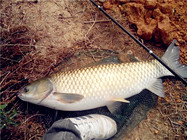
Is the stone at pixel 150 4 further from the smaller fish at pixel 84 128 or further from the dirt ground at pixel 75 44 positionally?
the smaller fish at pixel 84 128

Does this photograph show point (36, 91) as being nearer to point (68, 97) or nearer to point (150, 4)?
point (68, 97)

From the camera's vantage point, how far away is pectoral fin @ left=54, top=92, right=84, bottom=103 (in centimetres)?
201

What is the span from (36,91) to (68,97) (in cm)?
40

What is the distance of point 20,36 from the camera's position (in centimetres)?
244

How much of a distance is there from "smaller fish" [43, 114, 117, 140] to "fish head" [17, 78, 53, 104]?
1.36 feet

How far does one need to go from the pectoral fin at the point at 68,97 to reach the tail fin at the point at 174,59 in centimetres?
119

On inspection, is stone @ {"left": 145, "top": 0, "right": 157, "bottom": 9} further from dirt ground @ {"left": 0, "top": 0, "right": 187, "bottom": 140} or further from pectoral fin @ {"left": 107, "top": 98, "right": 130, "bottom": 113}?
pectoral fin @ {"left": 107, "top": 98, "right": 130, "bottom": 113}

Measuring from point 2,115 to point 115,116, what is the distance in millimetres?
1364

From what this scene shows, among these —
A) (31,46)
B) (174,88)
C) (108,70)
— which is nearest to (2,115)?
(31,46)

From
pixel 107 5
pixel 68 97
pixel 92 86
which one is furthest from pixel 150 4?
pixel 68 97

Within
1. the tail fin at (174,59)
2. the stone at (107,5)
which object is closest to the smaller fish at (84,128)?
the tail fin at (174,59)

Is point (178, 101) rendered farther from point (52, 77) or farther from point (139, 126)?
point (52, 77)

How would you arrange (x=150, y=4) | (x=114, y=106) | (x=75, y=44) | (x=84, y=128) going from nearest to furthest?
(x=84, y=128), (x=114, y=106), (x=150, y=4), (x=75, y=44)

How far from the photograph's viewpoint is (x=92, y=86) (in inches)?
79.9
